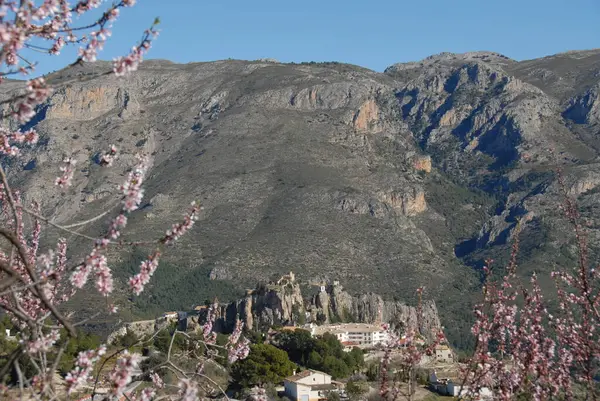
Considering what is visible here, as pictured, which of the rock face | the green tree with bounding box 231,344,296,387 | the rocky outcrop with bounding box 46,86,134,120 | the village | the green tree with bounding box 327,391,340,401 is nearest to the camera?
the green tree with bounding box 327,391,340,401

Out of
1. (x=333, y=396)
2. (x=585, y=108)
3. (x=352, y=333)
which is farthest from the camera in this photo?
(x=585, y=108)

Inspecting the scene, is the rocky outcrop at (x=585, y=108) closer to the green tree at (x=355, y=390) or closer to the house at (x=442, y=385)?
the house at (x=442, y=385)

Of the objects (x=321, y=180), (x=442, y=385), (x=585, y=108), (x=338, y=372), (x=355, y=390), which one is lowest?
(x=442, y=385)

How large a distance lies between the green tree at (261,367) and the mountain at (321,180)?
26.9 m

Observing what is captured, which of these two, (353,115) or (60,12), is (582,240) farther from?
(353,115)

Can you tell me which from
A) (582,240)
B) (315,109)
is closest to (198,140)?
(315,109)

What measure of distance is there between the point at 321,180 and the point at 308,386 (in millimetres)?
87069

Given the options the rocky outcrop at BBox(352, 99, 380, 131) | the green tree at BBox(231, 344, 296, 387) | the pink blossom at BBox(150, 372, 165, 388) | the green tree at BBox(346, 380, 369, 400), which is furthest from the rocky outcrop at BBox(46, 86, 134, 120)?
the pink blossom at BBox(150, 372, 165, 388)

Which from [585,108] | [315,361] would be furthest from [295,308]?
[585,108]

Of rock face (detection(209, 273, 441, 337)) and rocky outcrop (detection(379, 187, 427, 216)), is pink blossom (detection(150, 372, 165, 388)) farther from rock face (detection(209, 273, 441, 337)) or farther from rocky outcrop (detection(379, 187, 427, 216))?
rocky outcrop (detection(379, 187, 427, 216))

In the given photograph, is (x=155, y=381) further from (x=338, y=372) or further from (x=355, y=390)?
(x=338, y=372)

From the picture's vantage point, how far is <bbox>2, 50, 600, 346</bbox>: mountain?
353ft

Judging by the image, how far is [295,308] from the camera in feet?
233

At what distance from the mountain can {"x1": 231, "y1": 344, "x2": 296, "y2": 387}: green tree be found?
2688cm
